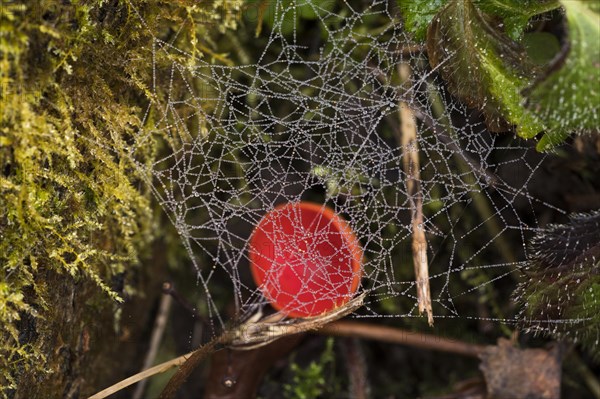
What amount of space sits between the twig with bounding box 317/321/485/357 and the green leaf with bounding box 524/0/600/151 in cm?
88

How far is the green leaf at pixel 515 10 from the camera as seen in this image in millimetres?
1190

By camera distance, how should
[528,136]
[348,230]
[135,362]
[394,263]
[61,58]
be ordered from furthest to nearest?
1. [135,362]
2. [394,263]
3. [348,230]
4. [528,136]
5. [61,58]

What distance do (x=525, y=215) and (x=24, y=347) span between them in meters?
1.43

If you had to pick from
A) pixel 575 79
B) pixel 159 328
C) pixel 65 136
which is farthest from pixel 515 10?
pixel 159 328

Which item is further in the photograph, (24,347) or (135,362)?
(135,362)

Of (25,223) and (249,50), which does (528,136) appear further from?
(25,223)

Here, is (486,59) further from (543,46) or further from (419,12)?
(543,46)

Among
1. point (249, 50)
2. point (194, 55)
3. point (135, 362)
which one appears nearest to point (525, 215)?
point (249, 50)

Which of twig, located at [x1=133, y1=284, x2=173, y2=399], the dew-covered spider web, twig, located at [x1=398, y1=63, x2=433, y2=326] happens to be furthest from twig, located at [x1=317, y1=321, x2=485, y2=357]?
twig, located at [x1=133, y1=284, x2=173, y2=399]

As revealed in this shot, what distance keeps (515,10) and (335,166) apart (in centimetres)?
55

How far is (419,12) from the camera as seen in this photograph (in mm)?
1233

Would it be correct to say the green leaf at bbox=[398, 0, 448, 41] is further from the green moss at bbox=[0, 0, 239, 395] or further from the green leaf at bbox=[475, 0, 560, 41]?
the green moss at bbox=[0, 0, 239, 395]

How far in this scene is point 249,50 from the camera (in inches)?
69.1

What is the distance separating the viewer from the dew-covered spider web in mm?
1370
